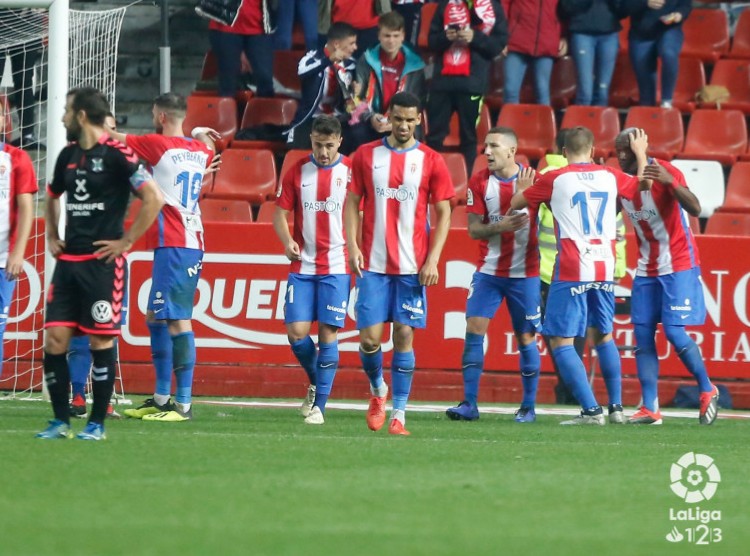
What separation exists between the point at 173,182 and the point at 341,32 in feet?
16.2

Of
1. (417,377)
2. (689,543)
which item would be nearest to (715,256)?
(417,377)

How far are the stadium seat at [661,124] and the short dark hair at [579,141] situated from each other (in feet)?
17.7

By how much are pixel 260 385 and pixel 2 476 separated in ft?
20.6

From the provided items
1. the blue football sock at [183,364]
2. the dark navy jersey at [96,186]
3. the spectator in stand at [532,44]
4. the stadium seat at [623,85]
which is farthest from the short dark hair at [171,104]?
the stadium seat at [623,85]

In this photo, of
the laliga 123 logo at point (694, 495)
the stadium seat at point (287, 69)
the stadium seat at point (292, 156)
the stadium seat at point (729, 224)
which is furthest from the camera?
the stadium seat at point (287, 69)

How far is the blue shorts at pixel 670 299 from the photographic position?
10680mm

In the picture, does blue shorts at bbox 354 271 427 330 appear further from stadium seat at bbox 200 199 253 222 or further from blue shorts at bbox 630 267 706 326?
stadium seat at bbox 200 199 253 222

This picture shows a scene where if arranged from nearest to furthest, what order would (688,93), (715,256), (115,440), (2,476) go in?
1. (2,476)
2. (115,440)
3. (715,256)
4. (688,93)

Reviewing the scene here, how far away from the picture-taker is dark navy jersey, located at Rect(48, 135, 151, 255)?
7.97 meters

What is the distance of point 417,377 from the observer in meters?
12.9

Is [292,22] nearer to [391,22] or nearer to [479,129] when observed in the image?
[391,22]

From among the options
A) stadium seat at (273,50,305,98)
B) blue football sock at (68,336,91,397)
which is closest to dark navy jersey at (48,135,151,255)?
blue football sock at (68,336,91,397)

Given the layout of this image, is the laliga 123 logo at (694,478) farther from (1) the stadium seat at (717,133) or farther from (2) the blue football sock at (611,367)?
(1) the stadium seat at (717,133)

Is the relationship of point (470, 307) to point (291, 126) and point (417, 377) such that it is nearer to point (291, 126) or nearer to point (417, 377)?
point (417, 377)
